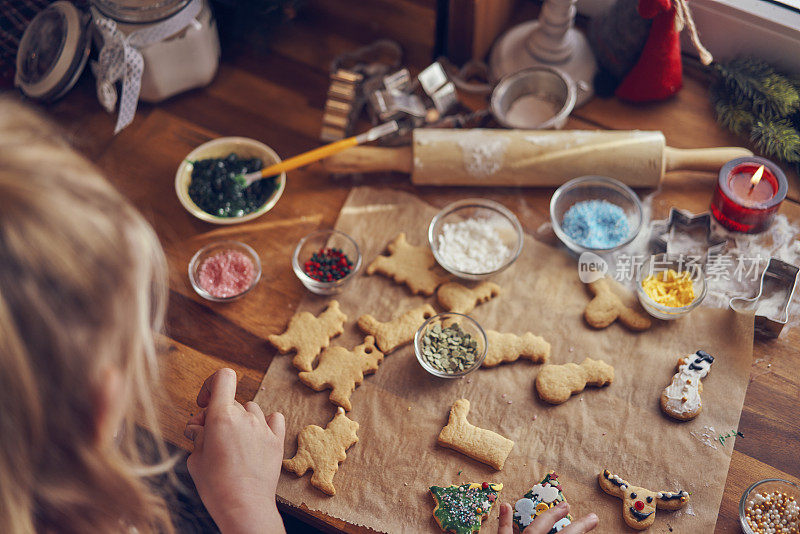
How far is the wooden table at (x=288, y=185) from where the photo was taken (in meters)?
1.31

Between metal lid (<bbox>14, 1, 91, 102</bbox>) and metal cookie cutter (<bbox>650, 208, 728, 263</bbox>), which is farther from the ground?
metal lid (<bbox>14, 1, 91, 102</bbox>)

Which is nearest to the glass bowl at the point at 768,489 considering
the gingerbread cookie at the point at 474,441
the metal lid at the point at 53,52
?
the gingerbread cookie at the point at 474,441

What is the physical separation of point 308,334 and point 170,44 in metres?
0.75

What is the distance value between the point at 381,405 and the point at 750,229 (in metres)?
0.85

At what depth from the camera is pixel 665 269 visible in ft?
4.60

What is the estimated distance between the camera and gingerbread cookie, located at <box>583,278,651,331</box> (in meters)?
1.37

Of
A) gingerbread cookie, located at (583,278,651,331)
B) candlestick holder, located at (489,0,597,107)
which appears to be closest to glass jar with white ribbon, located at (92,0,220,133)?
candlestick holder, located at (489,0,597,107)

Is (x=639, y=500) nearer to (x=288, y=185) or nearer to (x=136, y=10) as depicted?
(x=288, y=185)

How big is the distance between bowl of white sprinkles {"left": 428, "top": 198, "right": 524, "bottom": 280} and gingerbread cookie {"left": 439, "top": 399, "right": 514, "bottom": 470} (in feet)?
1.06

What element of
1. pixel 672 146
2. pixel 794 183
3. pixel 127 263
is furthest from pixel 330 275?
pixel 794 183

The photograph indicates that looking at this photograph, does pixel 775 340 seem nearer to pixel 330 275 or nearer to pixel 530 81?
pixel 530 81

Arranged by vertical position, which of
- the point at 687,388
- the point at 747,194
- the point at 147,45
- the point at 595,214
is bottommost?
the point at 687,388

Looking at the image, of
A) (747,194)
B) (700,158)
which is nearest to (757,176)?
(747,194)

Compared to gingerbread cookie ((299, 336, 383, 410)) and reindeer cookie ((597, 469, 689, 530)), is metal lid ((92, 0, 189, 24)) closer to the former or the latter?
gingerbread cookie ((299, 336, 383, 410))
